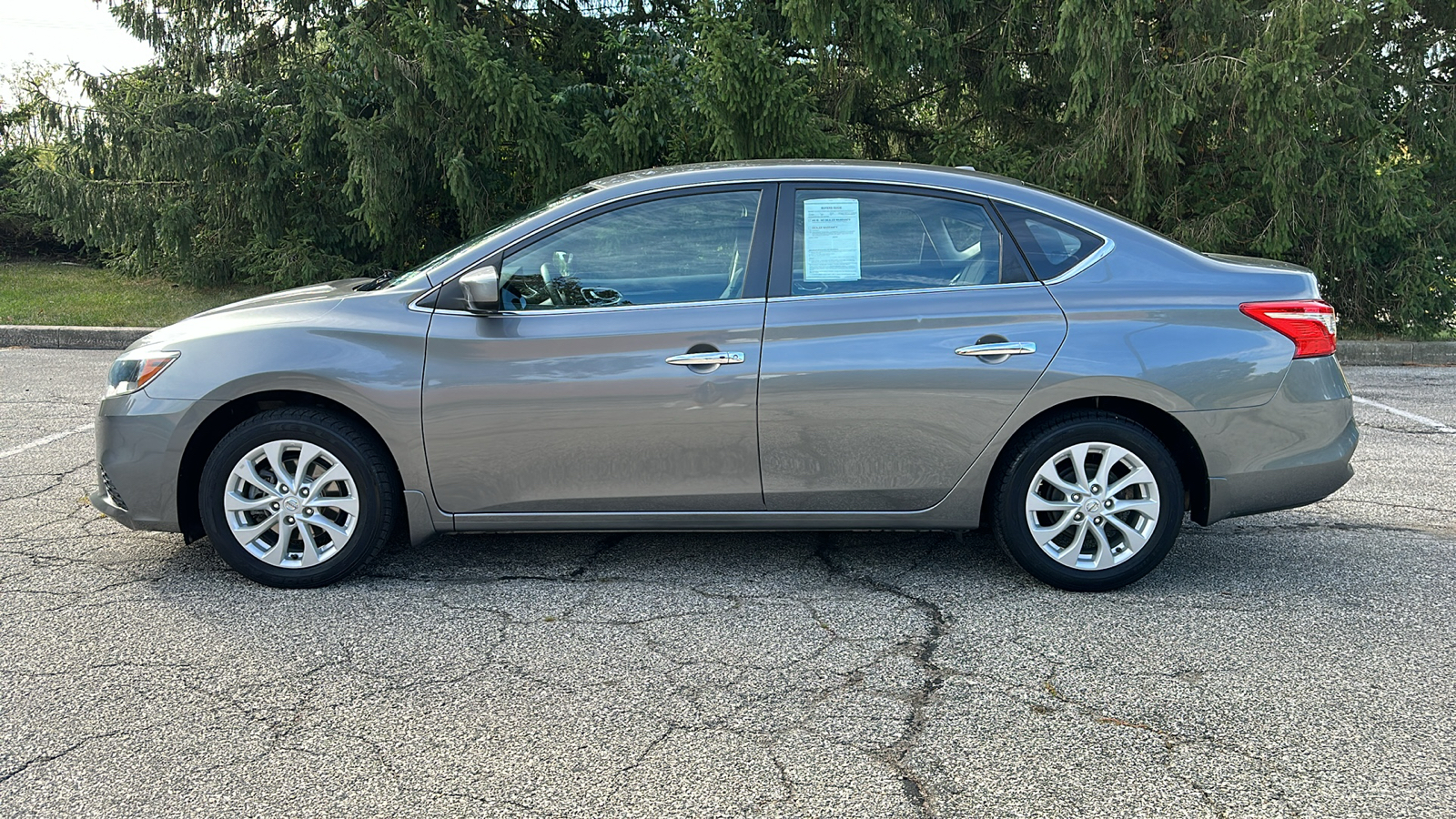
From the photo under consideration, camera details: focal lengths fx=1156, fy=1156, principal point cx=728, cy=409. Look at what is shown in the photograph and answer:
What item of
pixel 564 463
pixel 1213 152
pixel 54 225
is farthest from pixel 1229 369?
pixel 54 225

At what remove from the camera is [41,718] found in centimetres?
322

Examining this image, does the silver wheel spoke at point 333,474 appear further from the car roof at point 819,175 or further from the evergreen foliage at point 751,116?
the evergreen foliage at point 751,116

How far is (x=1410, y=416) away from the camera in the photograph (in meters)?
7.77

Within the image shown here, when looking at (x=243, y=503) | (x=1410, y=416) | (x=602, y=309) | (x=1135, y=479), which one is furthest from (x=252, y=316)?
(x=1410, y=416)

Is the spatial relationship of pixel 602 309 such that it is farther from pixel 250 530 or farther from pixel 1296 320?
pixel 1296 320

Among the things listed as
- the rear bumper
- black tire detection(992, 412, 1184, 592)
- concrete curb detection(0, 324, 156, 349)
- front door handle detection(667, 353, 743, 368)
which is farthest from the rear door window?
concrete curb detection(0, 324, 156, 349)

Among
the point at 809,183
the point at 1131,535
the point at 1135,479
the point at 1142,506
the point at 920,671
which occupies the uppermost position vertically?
the point at 809,183

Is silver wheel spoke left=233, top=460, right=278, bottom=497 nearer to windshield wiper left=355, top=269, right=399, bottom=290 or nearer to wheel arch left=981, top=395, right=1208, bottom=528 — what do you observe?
windshield wiper left=355, top=269, right=399, bottom=290

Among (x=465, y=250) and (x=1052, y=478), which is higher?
(x=465, y=250)

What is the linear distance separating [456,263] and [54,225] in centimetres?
1094

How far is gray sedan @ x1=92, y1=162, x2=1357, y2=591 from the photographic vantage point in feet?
13.6

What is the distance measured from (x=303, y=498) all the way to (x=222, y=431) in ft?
1.41

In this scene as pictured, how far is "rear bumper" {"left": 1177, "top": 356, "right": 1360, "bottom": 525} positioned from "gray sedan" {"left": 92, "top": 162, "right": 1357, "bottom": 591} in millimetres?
10

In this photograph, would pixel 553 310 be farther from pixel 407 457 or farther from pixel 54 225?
pixel 54 225
